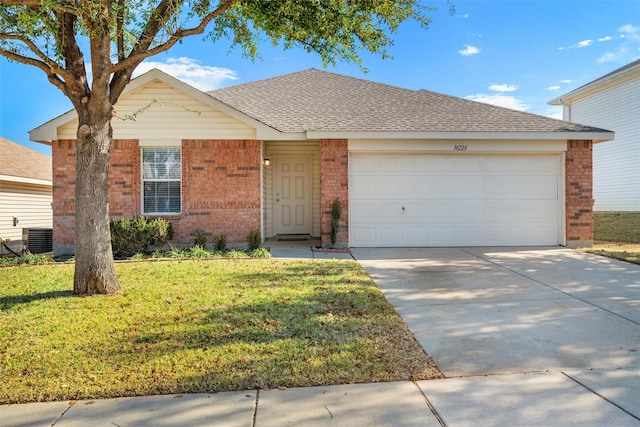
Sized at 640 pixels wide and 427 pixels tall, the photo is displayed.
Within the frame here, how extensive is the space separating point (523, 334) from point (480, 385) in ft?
4.67

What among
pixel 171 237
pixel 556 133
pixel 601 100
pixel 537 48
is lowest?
pixel 171 237

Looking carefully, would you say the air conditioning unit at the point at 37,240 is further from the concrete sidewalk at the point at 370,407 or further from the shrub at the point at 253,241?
the concrete sidewalk at the point at 370,407

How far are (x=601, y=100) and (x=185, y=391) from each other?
19.0 meters

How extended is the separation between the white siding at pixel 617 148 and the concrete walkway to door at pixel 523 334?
8.68 m

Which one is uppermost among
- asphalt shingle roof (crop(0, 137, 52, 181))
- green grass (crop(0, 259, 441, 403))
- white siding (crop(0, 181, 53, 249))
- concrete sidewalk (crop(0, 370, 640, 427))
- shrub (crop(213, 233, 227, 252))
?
asphalt shingle roof (crop(0, 137, 52, 181))

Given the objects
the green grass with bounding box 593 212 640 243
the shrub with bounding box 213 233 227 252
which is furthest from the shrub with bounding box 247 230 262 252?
the green grass with bounding box 593 212 640 243

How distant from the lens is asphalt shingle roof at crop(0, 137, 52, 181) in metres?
14.8

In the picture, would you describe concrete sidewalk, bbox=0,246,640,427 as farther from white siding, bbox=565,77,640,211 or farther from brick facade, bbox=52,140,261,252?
white siding, bbox=565,77,640,211

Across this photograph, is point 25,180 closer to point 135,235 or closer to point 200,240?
point 135,235

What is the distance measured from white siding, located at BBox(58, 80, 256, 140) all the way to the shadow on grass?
545cm

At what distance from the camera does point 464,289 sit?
251 inches

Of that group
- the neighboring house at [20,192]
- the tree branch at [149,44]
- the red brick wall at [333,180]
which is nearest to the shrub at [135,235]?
the red brick wall at [333,180]

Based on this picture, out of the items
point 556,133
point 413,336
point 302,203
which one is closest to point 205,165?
point 302,203

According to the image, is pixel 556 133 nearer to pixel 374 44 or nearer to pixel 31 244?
pixel 374 44
